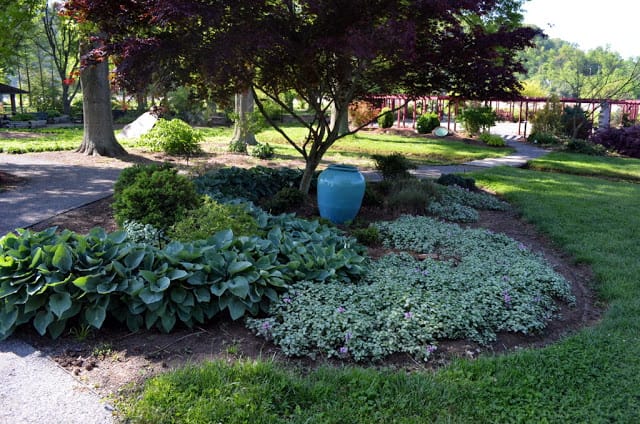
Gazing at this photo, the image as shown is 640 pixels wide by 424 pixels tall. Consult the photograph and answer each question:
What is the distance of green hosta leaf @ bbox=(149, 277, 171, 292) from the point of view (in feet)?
11.6

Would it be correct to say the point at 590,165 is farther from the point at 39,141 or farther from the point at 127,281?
the point at 39,141

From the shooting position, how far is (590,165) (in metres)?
13.7

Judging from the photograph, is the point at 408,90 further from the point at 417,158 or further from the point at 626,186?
the point at 417,158

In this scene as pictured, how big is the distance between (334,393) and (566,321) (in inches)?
89.7

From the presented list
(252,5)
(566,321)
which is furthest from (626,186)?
(252,5)

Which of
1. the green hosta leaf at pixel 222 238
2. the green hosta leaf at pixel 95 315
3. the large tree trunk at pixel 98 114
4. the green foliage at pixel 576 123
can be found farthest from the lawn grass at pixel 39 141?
the green foliage at pixel 576 123

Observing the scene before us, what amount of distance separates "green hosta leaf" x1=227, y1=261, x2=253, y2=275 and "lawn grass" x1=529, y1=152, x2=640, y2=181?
11268 millimetres

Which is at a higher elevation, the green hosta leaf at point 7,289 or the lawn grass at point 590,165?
the lawn grass at point 590,165

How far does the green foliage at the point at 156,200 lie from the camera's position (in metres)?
5.46

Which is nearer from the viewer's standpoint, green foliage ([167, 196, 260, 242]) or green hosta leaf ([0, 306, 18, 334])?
green hosta leaf ([0, 306, 18, 334])

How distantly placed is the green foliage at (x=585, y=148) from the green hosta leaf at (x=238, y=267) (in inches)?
639

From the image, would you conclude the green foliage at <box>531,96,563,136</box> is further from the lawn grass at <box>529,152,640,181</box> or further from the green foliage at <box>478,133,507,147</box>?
the lawn grass at <box>529,152,640,181</box>

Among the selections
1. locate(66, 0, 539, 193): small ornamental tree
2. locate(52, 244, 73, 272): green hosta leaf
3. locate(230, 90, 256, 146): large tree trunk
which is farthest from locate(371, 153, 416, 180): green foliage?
locate(52, 244, 73, 272): green hosta leaf

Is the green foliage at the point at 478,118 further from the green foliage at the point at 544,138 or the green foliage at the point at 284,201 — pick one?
the green foliage at the point at 284,201
